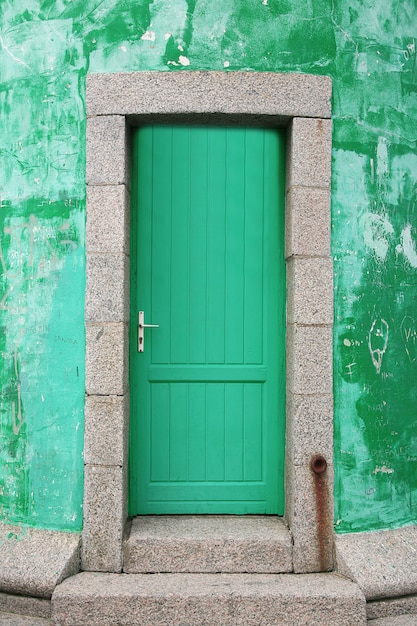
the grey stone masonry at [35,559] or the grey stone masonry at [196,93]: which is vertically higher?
the grey stone masonry at [196,93]

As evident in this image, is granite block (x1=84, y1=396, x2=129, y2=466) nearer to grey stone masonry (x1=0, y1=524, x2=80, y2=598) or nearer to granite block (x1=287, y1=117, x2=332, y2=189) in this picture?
grey stone masonry (x1=0, y1=524, x2=80, y2=598)

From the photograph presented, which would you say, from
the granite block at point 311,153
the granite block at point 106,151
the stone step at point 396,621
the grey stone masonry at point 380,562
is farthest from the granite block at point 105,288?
the stone step at point 396,621

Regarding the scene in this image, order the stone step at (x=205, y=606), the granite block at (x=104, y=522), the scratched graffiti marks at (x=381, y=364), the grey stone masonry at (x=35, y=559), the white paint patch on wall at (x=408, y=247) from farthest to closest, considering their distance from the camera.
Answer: the white paint patch on wall at (x=408, y=247)
the scratched graffiti marks at (x=381, y=364)
the granite block at (x=104, y=522)
the grey stone masonry at (x=35, y=559)
the stone step at (x=205, y=606)

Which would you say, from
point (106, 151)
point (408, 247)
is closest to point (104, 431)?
point (106, 151)

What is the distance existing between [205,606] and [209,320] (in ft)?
5.15

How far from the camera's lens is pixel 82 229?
11.1ft

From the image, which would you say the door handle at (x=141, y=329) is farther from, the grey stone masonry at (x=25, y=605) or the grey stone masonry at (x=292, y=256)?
the grey stone masonry at (x=25, y=605)

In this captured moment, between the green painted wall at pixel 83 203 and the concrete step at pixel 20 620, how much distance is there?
19.1 inches

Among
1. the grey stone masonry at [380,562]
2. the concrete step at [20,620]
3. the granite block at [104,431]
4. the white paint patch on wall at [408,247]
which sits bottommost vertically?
the concrete step at [20,620]

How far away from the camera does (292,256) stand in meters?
3.40

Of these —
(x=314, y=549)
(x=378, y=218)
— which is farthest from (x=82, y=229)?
(x=314, y=549)

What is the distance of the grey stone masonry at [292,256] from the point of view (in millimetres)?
3324

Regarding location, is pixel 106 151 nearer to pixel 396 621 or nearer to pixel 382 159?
pixel 382 159

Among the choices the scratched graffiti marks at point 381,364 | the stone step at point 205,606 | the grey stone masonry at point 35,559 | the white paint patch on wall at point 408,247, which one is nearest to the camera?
the stone step at point 205,606
